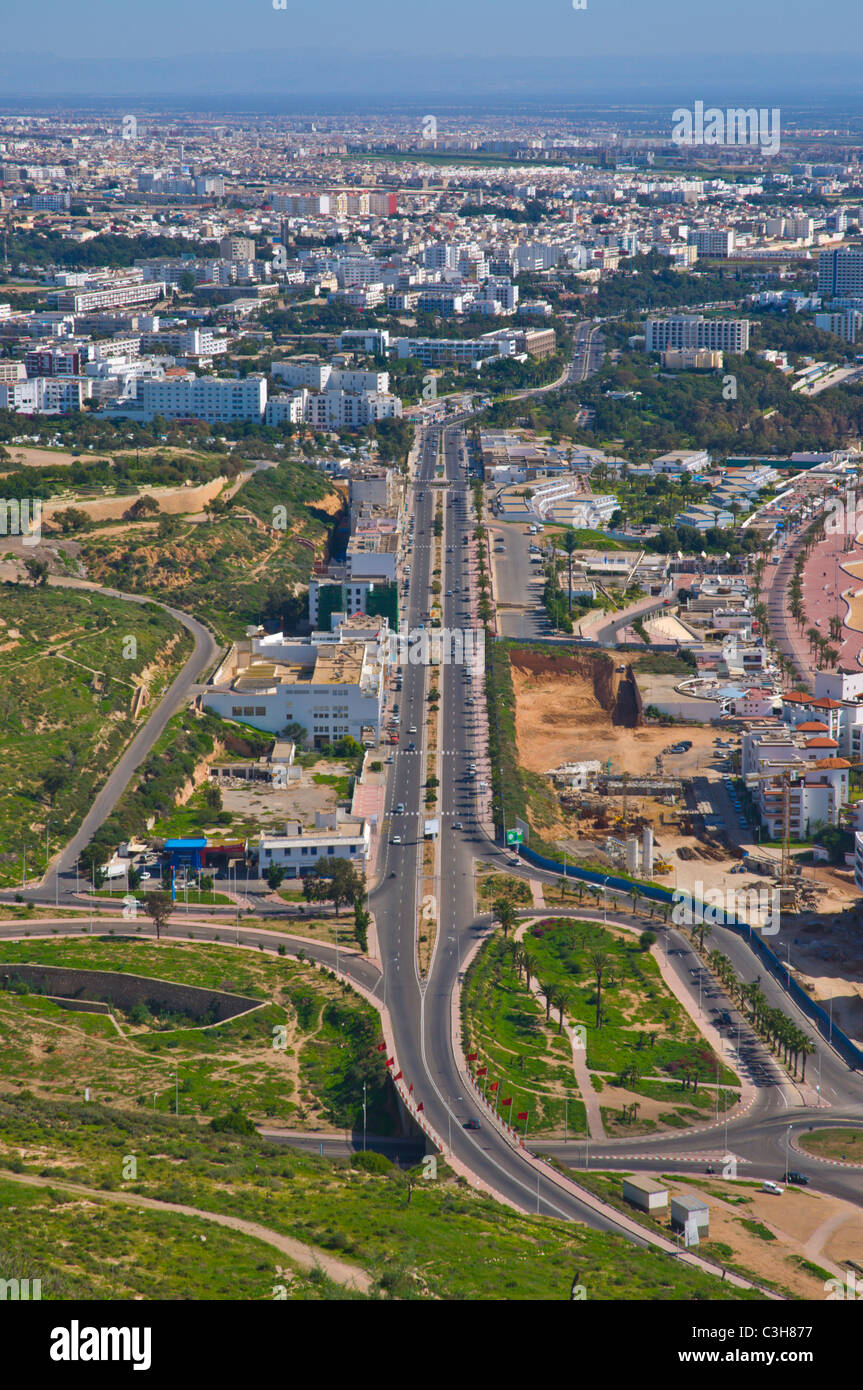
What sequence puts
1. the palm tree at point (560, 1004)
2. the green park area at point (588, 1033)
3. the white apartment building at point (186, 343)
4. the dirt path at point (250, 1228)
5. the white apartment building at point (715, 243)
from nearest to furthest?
the dirt path at point (250, 1228)
the green park area at point (588, 1033)
the palm tree at point (560, 1004)
the white apartment building at point (186, 343)
the white apartment building at point (715, 243)

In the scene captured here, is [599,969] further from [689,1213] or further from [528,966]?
[689,1213]

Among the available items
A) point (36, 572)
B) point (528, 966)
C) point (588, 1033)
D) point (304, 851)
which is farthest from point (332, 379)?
point (588, 1033)

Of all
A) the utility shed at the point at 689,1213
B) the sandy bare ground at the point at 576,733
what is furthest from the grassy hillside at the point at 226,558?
the utility shed at the point at 689,1213

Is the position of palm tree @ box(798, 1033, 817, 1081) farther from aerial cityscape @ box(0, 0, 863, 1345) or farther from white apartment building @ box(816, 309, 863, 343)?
white apartment building @ box(816, 309, 863, 343)

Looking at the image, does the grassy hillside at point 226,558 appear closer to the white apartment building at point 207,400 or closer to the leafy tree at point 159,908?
the white apartment building at point 207,400

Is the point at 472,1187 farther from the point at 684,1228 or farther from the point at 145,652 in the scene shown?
the point at 145,652

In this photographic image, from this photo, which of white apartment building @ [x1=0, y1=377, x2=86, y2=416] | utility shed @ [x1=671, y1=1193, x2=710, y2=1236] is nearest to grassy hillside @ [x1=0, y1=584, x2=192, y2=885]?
utility shed @ [x1=671, y1=1193, x2=710, y2=1236]
